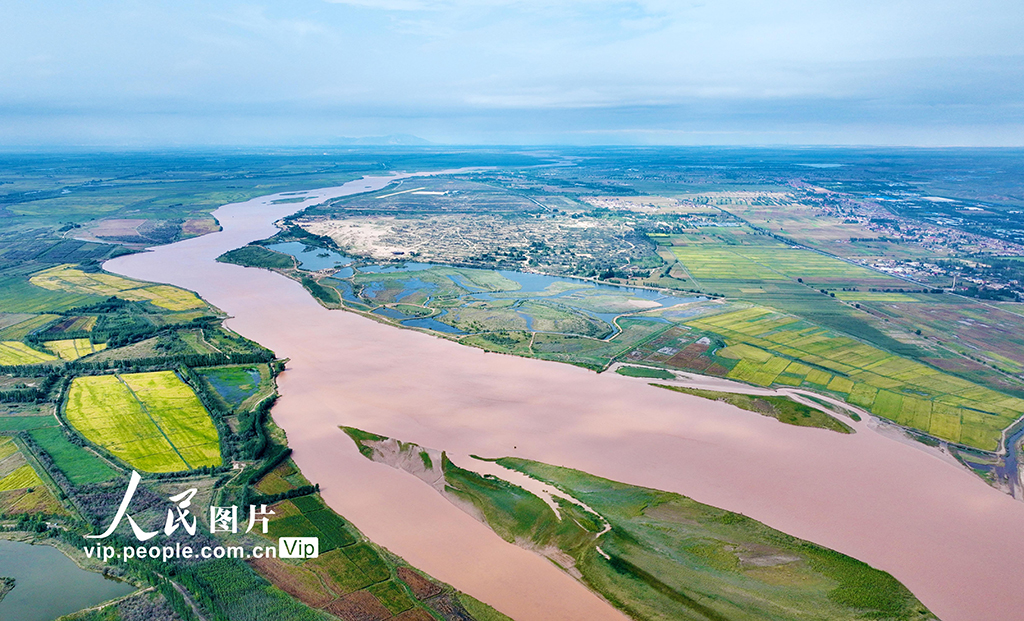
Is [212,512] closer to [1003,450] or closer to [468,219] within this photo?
[1003,450]

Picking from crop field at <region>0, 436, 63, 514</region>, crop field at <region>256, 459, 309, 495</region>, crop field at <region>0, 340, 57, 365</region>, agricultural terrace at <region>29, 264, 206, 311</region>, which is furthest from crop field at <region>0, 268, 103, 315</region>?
crop field at <region>256, 459, 309, 495</region>

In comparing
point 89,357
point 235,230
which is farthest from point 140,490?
point 235,230

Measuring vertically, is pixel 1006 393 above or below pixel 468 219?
below

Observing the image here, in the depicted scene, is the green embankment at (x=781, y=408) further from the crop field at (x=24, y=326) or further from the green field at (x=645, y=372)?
the crop field at (x=24, y=326)

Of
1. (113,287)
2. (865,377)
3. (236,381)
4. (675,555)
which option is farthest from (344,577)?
(113,287)

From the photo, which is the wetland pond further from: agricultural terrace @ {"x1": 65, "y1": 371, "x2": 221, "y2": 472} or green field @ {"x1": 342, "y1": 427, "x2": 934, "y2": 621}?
green field @ {"x1": 342, "y1": 427, "x2": 934, "y2": 621}

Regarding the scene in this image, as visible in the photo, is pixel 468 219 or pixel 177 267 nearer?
pixel 177 267

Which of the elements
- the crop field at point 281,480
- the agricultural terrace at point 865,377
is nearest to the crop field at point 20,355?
the crop field at point 281,480
